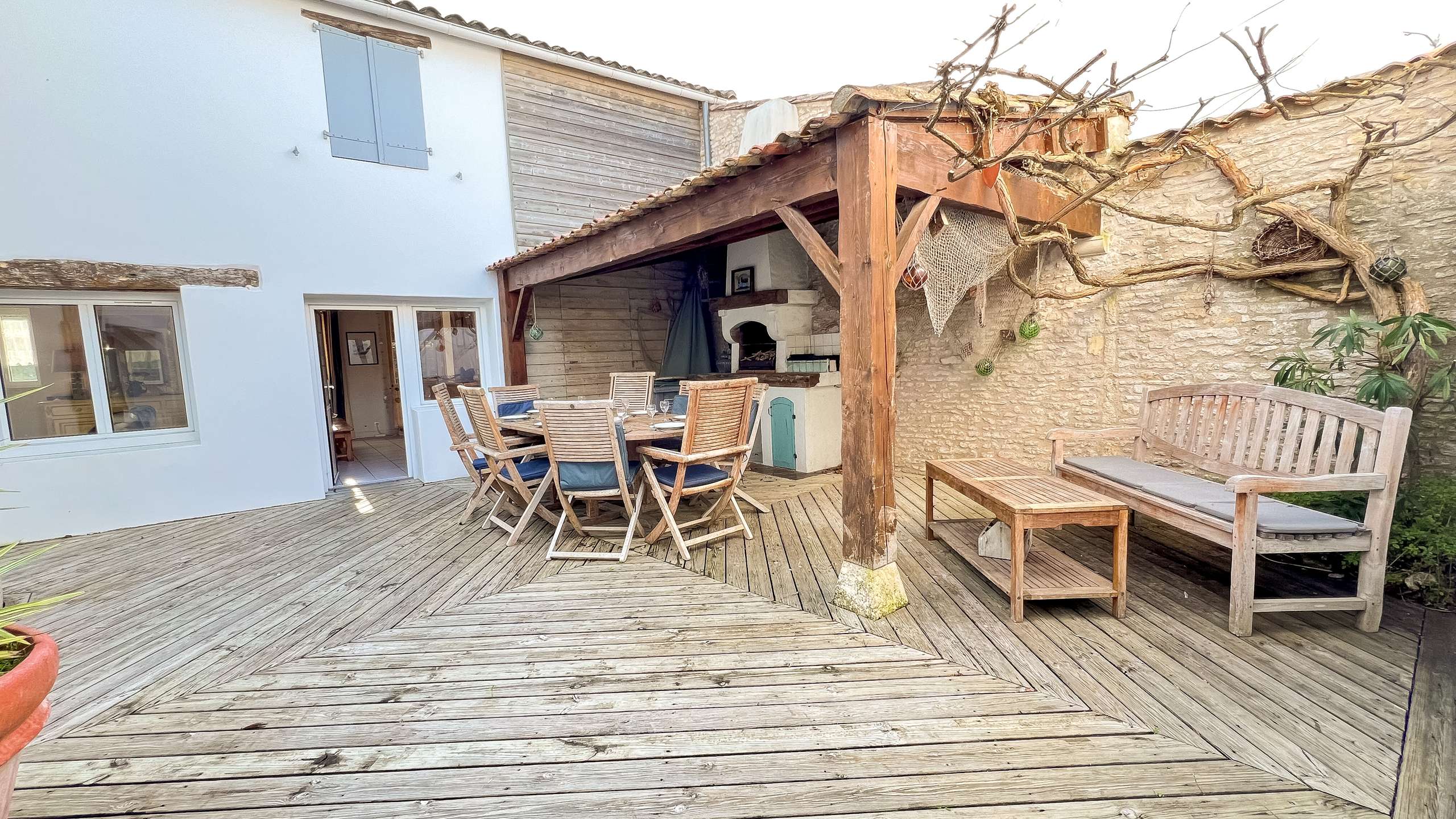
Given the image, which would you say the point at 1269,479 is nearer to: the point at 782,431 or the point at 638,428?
the point at 638,428

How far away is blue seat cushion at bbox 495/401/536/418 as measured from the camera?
5.14 m

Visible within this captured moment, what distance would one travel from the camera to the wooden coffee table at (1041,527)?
2.58 metres

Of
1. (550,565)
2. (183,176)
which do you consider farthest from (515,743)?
(183,176)

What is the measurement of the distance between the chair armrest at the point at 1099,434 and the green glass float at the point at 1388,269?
133cm

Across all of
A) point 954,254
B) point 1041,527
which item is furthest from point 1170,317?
point 1041,527

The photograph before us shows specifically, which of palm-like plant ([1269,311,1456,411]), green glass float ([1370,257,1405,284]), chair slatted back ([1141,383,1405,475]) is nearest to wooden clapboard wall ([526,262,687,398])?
chair slatted back ([1141,383,1405,475])

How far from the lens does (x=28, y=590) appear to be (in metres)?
3.35

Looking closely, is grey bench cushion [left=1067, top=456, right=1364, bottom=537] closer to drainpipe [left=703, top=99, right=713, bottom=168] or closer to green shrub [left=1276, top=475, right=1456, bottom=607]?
green shrub [left=1276, top=475, right=1456, bottom=607]

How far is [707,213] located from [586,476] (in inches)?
69.2

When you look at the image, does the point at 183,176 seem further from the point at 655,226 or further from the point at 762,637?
the point at 762,637

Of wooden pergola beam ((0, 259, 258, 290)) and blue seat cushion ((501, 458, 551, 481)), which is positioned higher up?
wooden pergola beam ((0, 259, 258, 290))

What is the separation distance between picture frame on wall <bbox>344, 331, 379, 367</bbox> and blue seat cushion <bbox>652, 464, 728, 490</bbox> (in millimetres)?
7776

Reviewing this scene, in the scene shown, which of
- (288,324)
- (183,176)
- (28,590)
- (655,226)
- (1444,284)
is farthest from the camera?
(288,324)

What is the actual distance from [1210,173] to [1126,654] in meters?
3.29
